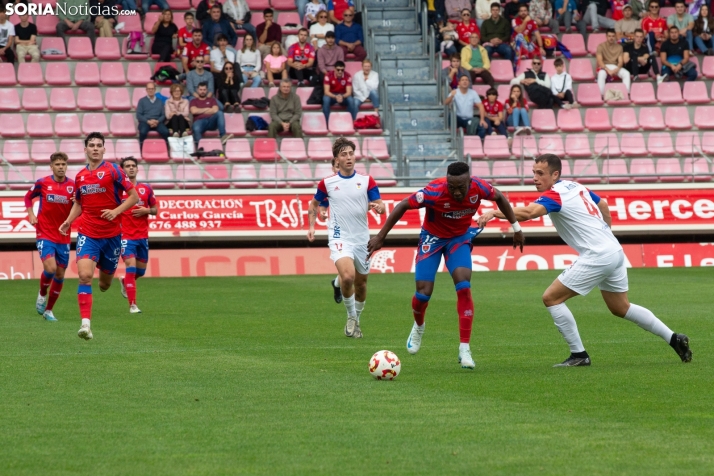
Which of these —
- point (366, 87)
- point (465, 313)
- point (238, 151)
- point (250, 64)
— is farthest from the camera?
point (250, 64)

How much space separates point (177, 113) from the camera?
26.2m

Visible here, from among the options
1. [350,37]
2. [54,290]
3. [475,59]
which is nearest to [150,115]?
[350,37]

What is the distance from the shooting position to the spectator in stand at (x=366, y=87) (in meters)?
28.1

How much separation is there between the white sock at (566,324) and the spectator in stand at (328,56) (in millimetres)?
18941

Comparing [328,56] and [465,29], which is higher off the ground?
[465,29]

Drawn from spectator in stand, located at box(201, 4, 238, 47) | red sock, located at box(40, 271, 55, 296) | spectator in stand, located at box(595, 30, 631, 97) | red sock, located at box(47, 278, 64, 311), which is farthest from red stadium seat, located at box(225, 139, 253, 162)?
red sock, located at box(47, 278, 64, 311)

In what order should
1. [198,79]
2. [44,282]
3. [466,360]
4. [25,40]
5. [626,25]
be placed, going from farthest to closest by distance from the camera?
1. [626,25]
2. [25,40]
3. [198,79]
4. [44,282]
5. [466,360]

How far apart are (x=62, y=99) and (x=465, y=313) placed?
19960mm

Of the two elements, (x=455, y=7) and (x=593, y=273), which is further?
(x=455, y=7)

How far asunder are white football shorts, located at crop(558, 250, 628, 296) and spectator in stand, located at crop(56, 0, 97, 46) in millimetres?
21810

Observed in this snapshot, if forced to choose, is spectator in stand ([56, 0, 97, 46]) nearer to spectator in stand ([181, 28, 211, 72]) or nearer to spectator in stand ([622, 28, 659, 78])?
spectator in stand ([181, 28, 211, 72])

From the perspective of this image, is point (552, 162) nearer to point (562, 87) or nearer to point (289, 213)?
point (289, 213)

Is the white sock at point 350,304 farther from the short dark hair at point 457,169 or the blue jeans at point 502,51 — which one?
the blue jeans at point 502,51

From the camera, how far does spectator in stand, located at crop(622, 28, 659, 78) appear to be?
29.7 meters
